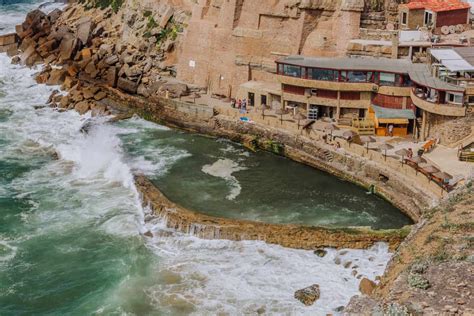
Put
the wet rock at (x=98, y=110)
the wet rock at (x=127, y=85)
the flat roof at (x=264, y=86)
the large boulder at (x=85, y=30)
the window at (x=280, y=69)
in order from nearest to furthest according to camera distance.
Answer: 1. the window at (x=280, y=69)
2. the flat roof at (x=264, y=86)
3. the wet rock at (x=98, y=110)
4. the wet rock at (x=127, y=85)
5. the large boulder at (x=85, y=30)

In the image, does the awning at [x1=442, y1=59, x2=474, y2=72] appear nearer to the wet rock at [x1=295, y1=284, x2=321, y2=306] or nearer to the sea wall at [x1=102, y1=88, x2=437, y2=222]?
the sea wall at [x1=102, y1=88, x2=437, y2=222]

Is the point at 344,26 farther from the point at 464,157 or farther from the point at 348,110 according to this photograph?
the point at 464,157

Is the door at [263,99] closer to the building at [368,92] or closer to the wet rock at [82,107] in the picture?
the building at [368,92]

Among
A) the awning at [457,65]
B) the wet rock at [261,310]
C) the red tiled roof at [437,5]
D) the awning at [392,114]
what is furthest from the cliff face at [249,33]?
the wet rock at [261,310]

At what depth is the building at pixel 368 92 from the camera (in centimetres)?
4725

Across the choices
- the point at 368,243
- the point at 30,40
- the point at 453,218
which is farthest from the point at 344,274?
the point at 30,40

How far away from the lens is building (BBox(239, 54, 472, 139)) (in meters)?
47.2

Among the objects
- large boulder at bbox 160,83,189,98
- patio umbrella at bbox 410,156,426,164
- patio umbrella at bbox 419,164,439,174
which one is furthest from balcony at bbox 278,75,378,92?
large boulder at bbox 160,83,189,98

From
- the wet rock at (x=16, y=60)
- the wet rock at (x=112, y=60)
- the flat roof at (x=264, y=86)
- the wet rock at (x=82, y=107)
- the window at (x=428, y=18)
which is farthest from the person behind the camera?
the wet rock at (x=16, y=60)

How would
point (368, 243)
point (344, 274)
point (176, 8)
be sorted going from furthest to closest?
1. point (176, 8)
2. point (368, 243)
3. point (344, 274)

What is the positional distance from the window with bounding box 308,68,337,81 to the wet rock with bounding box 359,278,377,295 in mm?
23935

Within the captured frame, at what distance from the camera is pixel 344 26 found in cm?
5741

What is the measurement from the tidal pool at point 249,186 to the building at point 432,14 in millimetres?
18032

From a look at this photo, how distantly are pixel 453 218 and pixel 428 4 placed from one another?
34118 mm
